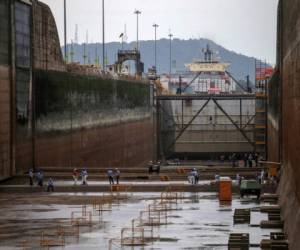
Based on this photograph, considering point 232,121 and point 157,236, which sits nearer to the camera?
point 157,236

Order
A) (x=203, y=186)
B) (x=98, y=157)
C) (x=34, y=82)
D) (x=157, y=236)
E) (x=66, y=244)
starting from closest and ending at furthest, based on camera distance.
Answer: (x=66, y=244)
(x=157, y=236)
(x=203, y=186)
(x=34, y=82)
(x=98, y=157)

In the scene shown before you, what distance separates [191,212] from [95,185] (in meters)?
11.4

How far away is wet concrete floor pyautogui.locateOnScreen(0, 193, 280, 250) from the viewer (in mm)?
37094

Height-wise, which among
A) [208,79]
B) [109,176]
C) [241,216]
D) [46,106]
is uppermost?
[208,79]

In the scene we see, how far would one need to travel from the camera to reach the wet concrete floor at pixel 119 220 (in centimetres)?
3709

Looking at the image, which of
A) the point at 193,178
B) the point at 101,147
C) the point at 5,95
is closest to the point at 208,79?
the point at 101,147

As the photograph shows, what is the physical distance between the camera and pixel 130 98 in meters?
106

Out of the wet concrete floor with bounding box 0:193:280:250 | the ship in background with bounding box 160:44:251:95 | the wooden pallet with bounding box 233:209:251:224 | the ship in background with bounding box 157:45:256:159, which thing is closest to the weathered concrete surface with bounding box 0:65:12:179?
the wet concrete floor with bounding box 0:193:280:250

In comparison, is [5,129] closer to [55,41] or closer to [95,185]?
[95,185]

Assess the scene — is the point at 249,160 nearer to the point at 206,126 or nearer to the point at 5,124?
the point at 5,124

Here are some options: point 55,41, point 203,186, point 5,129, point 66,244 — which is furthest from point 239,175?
point 66,244

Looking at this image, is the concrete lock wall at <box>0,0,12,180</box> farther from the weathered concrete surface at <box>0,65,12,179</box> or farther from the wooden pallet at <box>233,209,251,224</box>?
the wooden pallet at <box>233,209,251,224</box>

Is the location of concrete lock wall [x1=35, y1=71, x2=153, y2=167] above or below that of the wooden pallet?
above

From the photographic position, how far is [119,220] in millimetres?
43906
